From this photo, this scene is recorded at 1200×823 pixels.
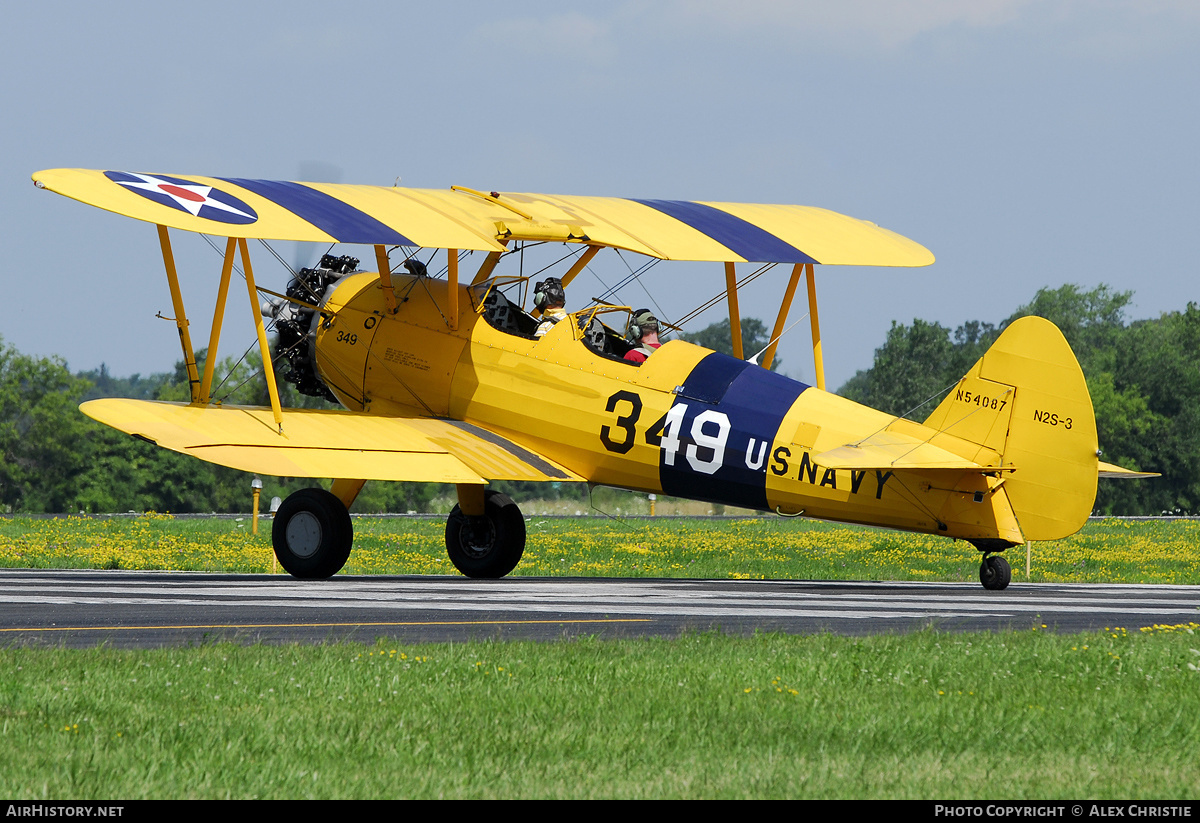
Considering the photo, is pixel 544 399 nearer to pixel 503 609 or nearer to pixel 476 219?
pixel 476 219

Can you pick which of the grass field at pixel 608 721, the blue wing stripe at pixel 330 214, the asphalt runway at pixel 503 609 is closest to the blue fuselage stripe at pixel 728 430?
the asphalt runway at pixel 503 609

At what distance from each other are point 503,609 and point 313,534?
4.80 meters

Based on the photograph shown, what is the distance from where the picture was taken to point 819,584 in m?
18.9

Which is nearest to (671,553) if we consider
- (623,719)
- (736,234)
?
(736,234)

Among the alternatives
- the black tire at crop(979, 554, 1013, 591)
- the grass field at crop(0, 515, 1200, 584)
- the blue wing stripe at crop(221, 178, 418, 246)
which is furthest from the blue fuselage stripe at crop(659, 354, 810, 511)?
the grass field at crop(0, 515, 1200, 584)

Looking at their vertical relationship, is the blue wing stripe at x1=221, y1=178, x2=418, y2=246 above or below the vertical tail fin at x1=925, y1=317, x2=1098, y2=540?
above

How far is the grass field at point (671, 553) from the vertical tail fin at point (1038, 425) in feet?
21.9

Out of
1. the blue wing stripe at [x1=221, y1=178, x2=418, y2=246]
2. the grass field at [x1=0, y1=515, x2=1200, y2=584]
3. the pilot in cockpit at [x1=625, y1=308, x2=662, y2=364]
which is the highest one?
the blue wing stripe at [x1=221, y1=178, x2=418, y2=246]

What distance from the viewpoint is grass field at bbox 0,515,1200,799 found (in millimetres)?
5879

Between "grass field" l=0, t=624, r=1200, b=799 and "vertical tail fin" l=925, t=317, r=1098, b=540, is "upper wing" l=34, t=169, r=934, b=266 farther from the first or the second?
"grass field" l=0, t=624, r=1200, b=799

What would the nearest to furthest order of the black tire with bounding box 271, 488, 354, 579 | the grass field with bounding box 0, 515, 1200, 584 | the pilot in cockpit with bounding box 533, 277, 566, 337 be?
1. the black tire with bounding box 271, 488, 354, 579
2. the pilot in cockpit with bounding box 533, 277, 566, 337
3. the grass field with bounding box 0, 515, 1200, 584

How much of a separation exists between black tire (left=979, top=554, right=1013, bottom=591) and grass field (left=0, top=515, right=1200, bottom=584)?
520 cm

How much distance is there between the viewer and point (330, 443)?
16.6m
